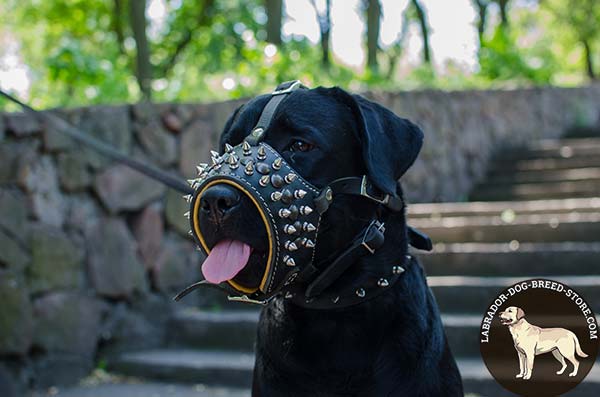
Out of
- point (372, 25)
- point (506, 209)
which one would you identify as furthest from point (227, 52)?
point (506, 209)

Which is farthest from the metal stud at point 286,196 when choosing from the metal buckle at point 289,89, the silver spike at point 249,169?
the metal buckle at point 289,89

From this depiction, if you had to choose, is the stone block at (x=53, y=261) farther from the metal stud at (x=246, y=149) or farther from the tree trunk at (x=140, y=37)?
the tree trunk at (x=140, y=37)

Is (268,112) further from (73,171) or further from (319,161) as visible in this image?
(73,171)

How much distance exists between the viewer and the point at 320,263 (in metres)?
2.61

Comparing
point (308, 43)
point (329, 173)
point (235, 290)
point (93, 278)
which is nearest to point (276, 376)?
point (235, 290)

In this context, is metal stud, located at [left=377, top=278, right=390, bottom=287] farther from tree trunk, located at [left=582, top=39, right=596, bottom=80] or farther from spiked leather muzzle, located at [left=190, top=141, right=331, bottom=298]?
tree trunk, located at [left=582, top=39, right=596, bottom=80]

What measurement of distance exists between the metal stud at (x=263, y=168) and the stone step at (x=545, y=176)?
6.85m

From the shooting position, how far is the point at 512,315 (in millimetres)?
3328

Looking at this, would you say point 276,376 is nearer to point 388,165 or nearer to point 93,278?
point 388,165

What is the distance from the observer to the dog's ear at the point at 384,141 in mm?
2572

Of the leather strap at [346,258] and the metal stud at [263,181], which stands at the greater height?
the metal stud at [263,181]

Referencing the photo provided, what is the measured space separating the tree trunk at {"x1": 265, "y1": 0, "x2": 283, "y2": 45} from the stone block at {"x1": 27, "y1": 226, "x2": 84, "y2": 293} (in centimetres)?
614

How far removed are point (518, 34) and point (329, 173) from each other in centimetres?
1255

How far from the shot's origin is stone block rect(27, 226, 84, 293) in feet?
17.3
